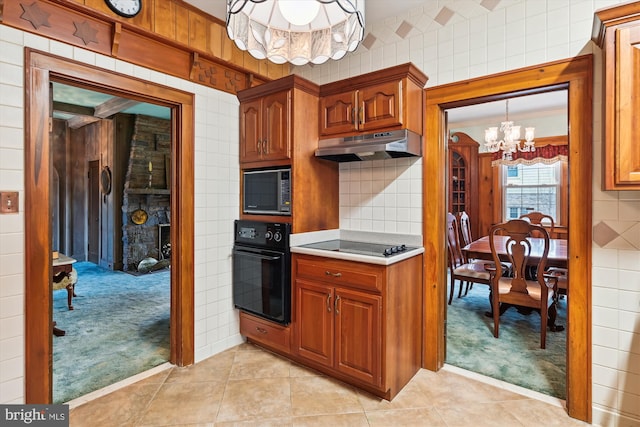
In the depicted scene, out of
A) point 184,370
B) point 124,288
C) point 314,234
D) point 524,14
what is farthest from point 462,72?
point 124,288

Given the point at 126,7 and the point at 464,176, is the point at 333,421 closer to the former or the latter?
the point at 126,7

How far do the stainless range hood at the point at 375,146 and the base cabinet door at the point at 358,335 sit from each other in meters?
0.96

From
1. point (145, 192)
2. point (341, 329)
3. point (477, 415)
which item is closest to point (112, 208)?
point (145, 192)

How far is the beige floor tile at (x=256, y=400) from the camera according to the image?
1.97 meters

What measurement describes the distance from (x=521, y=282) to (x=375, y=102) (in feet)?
6.79

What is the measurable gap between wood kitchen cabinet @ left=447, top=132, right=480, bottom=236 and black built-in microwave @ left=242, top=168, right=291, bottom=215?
450 centimetres

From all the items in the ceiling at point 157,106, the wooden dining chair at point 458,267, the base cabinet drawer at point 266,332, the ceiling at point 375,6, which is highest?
the ceiling at point 157,106

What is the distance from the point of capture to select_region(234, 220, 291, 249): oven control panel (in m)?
2.50

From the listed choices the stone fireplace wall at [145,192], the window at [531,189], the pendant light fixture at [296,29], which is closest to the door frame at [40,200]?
the pendant light fixture at [296,29]

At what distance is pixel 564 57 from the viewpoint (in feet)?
6.47

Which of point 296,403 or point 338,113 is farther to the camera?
point 338,113

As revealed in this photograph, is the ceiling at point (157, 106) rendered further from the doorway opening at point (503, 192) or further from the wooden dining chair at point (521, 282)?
the wooden dining chair at point (521, 282)

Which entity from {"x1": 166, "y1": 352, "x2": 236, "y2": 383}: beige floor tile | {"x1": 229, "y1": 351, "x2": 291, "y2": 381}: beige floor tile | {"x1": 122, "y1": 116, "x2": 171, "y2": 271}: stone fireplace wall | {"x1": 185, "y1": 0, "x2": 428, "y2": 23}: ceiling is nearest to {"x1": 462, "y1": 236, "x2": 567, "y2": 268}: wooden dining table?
{"x1": 229, "y1": 351, "x2": 291, "y2": 381}: beige floor tile

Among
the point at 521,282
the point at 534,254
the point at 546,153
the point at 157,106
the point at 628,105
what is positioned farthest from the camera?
the point at 546,153
